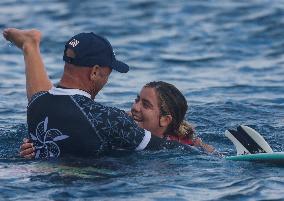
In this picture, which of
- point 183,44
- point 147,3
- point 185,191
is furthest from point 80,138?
point 147,3

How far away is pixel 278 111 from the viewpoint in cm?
1462

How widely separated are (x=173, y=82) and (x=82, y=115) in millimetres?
7992

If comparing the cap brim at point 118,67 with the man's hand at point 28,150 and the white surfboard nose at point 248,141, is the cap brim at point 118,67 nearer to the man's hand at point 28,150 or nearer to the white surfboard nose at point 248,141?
the man's hand at point 28,150

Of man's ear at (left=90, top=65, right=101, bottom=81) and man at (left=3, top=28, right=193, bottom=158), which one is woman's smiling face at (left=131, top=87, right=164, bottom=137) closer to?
man at (left=3, top=28, right=193, bottom=158)

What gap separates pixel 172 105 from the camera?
1066 centimetres

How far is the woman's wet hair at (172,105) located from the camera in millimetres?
10617

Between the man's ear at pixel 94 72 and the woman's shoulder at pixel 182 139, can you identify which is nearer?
the man's ear at pixel 94 72

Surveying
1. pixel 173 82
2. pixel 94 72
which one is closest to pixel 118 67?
pixel 94 72

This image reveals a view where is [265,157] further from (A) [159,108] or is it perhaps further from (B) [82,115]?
(B) [82,115]

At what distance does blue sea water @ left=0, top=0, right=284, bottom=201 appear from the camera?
30.7ft

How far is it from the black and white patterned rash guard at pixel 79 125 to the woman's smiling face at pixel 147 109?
3.25ft

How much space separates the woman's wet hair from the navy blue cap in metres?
0.97

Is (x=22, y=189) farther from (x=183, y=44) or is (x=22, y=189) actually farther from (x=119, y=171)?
(x=183, y=44)

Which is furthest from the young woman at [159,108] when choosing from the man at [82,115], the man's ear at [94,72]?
the man's ear at [94,72]
